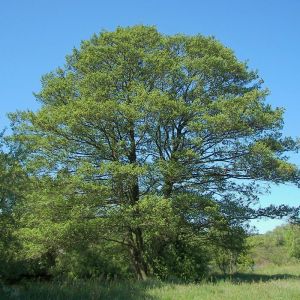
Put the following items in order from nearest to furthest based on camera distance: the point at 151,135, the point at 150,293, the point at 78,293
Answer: the point at 78,293
the point at 150,293
the point at 151,135

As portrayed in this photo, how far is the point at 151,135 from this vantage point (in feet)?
70.0

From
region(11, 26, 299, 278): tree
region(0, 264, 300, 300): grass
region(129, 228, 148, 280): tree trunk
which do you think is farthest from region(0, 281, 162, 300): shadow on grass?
region(129, 228, 148, 280): tree trunk

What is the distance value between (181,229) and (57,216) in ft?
19.0

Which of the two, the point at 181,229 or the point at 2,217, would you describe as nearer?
the point at 2,217

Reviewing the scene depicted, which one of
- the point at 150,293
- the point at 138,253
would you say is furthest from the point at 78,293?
the point at 138,253

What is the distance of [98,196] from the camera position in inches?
786

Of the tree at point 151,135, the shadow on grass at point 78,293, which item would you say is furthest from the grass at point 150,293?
the tree at point 151,135

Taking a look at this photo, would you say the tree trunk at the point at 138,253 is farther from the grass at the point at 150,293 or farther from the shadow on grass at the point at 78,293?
the shadow on grass at the point at 78,293

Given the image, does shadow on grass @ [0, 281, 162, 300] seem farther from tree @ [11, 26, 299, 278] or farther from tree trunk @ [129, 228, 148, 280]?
tree trunk @ [129, 228, 148, 280]

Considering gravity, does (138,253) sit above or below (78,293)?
above

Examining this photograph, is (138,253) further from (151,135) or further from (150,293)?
(150,293)

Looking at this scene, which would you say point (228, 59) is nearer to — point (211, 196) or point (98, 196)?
point (211, 196)

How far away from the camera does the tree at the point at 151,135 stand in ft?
64.2

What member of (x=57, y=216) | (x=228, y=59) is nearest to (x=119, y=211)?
(x=57, y=216)
